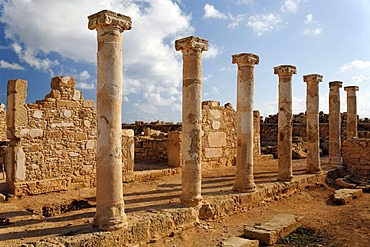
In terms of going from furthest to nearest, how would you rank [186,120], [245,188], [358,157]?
[358,157]
[245,188]
[186,120]

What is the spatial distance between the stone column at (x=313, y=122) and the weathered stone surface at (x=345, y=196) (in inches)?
75.8

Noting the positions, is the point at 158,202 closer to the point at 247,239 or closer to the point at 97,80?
the point at 247,239

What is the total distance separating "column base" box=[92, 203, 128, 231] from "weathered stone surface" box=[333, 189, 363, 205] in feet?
24.2

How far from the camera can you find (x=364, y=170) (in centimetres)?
1462

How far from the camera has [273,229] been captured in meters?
7.53

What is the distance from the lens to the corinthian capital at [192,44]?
8.20 m

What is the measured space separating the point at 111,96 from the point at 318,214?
6.83m

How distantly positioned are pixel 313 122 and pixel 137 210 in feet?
29.8

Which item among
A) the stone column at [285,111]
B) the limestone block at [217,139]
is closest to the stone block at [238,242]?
the stone column at [285,111]

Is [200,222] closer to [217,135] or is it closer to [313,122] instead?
[217,135]

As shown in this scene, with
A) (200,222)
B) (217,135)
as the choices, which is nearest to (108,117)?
(200,222)

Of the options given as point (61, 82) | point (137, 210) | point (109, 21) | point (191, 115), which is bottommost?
point (137, 210)

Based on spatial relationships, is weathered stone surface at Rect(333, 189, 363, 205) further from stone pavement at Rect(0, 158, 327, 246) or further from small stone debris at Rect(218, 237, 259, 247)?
small stone debris at Rect(218, 237, 259, 247)

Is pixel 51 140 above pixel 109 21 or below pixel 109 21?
below
